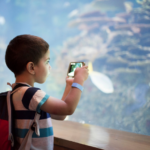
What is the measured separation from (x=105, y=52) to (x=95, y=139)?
616mm

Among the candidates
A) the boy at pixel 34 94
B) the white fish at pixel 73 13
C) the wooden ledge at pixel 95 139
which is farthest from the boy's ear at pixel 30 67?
the white fish at pixel 73 13

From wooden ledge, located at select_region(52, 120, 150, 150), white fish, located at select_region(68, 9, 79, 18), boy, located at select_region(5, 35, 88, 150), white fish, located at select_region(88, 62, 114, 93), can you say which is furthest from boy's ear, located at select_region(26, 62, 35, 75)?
white fish, located at select_region(68, 9, 79, 18)

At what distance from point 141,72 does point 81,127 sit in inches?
20.9

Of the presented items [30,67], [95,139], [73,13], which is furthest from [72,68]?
[73,13]

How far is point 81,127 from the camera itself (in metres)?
1.13

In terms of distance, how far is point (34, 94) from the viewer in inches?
24.4

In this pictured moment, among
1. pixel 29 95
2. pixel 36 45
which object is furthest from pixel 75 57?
pixel 29 95

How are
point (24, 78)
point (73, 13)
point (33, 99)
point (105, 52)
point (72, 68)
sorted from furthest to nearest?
point (73, 13) < point (105, 52) < point (72, 68) < point (24, 78) < point (33, 99)

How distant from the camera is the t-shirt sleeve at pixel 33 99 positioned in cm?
61

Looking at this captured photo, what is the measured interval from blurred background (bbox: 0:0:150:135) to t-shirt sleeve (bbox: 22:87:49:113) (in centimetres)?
67

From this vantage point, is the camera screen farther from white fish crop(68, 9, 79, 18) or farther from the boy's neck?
white fish crop(68, 9, 79, 18)

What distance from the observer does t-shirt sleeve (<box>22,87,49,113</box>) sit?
606mm

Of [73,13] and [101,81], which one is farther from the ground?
[73,13]

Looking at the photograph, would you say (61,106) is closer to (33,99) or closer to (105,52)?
(33,99)
